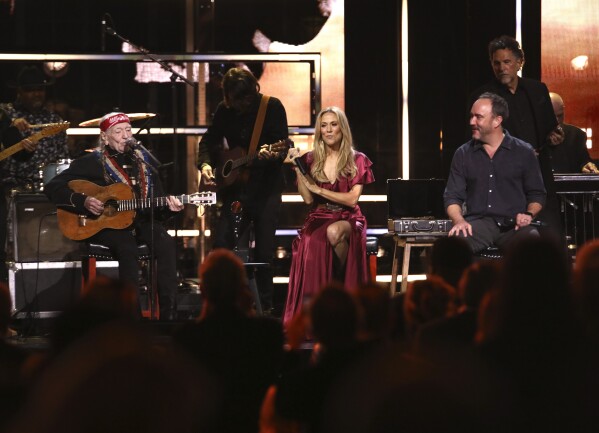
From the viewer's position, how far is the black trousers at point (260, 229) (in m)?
8.37

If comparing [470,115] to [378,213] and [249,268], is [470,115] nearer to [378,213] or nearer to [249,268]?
[249,268]

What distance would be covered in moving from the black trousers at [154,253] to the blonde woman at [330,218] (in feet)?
3.03

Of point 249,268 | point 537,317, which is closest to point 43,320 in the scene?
point 249,268

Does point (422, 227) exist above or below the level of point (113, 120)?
below

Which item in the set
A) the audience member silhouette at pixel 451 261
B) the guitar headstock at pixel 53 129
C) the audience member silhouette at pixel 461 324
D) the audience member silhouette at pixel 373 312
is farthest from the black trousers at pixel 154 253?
the audience member silhouette at pixel 373 312

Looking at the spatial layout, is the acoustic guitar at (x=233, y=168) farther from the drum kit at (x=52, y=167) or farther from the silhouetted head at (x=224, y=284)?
the silhouetted head at (x=224, y=284)

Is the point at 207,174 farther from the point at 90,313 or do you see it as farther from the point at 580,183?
the point at 90,313

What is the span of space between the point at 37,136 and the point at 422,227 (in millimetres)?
3286

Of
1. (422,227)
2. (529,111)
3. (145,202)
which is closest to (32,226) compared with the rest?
(145,202)

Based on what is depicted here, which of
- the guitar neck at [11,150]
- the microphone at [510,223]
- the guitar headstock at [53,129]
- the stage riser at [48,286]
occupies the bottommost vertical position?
the stage riser at [48,286]

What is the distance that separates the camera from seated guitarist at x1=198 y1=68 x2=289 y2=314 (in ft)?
27.5

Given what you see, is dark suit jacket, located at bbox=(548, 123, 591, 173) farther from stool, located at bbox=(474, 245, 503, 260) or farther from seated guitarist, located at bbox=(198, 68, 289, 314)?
seated guitarist, located at bbox=(198, 68, 289, 314)

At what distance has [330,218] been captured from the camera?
766cm

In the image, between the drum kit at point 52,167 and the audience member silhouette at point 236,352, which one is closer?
the audience member silhouette at point 236,352
